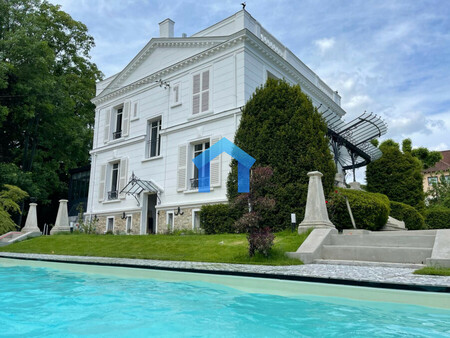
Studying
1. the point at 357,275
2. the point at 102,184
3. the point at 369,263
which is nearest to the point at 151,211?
the point at 102,184

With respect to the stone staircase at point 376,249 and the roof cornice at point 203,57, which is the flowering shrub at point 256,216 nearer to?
the stone staircase at point 376,249

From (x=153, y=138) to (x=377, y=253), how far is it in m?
15.3

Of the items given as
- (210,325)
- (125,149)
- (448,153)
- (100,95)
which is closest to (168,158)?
(125,149)

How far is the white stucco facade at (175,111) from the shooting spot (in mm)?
16922

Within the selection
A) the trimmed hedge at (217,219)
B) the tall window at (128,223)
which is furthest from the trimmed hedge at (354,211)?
the tall window at (128,223)

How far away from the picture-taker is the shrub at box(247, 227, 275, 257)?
28.5ft

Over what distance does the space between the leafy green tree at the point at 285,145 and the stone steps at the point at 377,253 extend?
3.87 meters

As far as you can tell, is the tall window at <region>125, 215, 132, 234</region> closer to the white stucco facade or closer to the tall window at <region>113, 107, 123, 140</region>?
the white stucco facade

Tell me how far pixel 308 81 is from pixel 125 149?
38.7ft

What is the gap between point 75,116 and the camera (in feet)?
97.6

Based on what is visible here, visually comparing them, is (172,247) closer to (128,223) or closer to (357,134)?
(128,223)

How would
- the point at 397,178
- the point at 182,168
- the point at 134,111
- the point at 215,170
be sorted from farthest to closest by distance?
the point at 134,111 → the point at 397,178 → the point at 182,168 → the point at 215,170

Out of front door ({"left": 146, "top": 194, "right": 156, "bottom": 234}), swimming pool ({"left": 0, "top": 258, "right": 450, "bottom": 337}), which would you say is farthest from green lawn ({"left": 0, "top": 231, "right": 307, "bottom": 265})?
front door ({"left": 146, "top": 194, "right": 156, "bottom": 234})

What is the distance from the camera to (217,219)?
1472cm
